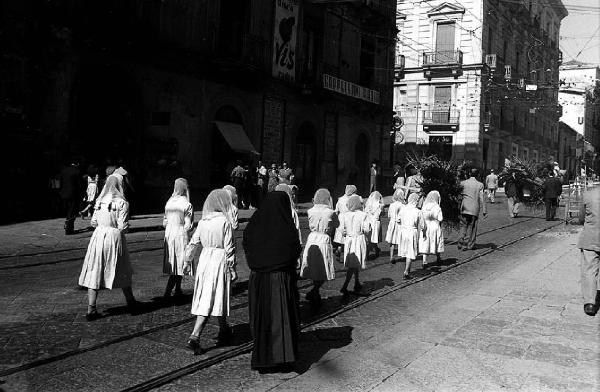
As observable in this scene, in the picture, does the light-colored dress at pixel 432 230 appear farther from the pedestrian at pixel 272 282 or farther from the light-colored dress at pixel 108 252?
the pedestrian at pixel 272 282

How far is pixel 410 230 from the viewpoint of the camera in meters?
8.88

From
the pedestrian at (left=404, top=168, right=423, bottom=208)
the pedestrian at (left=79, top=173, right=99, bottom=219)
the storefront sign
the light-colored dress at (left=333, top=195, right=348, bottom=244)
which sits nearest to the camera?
the light-colored dress at (left=333, top=195, right=348, bottom=244)

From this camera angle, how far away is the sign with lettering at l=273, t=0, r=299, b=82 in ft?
72.0

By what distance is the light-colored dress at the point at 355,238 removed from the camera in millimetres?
7344

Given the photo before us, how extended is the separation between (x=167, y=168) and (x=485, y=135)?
2729cm

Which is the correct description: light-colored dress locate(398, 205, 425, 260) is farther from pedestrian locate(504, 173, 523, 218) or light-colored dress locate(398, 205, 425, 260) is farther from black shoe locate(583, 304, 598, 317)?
pedestrian locate(504, 173, 523, 218)

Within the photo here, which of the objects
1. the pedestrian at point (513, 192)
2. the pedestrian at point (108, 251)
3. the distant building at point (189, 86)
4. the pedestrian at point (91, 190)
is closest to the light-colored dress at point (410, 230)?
the pedestrian at point (108, 251)

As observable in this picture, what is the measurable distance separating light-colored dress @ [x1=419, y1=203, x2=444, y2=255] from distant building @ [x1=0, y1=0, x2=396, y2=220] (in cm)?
948

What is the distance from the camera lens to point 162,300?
6805 millimetres

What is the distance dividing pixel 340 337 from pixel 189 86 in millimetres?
14465

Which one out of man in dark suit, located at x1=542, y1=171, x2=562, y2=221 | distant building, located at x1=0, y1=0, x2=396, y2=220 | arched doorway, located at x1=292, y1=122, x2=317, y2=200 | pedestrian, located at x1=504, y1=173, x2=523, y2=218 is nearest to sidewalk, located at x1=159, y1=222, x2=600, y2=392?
distant building, located at x1=0, y1=0, x2=396, y2=220

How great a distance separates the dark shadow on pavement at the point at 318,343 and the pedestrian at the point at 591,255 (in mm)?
2848

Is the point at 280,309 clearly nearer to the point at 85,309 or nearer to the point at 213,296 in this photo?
the point at 213,296

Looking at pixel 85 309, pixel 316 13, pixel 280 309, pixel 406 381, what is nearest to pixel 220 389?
pixel 280 309
